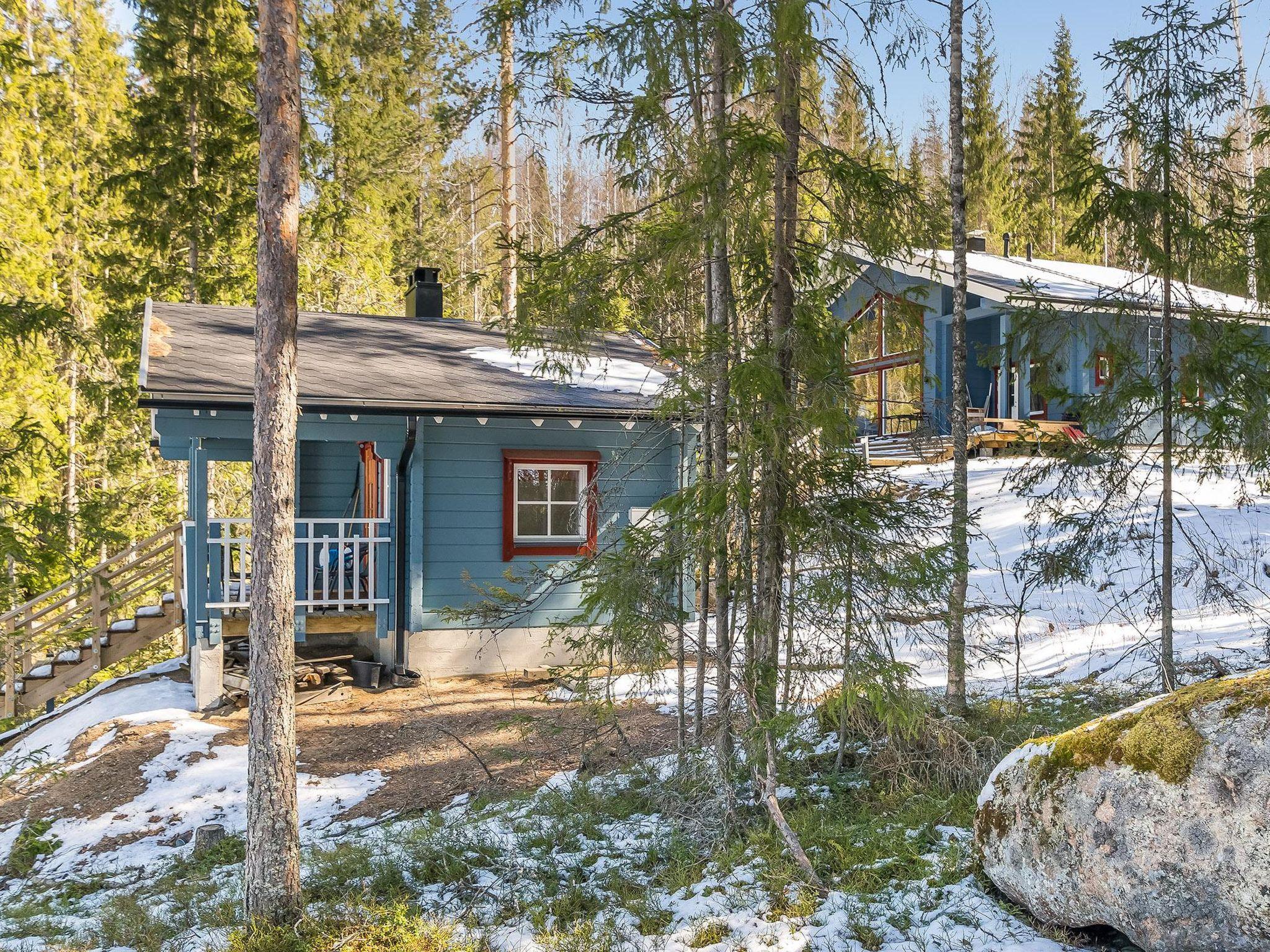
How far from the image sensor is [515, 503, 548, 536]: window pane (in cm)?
1205

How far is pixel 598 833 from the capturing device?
6.26 metres

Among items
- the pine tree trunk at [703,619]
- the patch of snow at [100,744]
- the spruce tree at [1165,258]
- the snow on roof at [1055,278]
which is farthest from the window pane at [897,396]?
the patch of snow at [100,744]

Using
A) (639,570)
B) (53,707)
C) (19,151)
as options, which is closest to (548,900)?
(639,570)

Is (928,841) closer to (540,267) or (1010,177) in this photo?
(540,267)

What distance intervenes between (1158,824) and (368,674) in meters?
9.06

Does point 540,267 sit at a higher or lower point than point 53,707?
higher

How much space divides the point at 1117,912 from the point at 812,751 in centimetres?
355

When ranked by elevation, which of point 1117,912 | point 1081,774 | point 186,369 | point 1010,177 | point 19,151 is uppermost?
point 1010,177

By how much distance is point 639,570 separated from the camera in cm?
611

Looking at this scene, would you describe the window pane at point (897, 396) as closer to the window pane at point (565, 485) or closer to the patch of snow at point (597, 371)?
the patch of snow at point (597, 371)

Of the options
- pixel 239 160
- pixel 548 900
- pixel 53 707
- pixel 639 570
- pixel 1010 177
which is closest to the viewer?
pixel 548 900

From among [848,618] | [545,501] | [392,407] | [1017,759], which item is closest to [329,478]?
[392,407]

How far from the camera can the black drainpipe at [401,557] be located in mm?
11255

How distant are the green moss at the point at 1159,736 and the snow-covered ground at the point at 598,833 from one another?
33.6 inches
